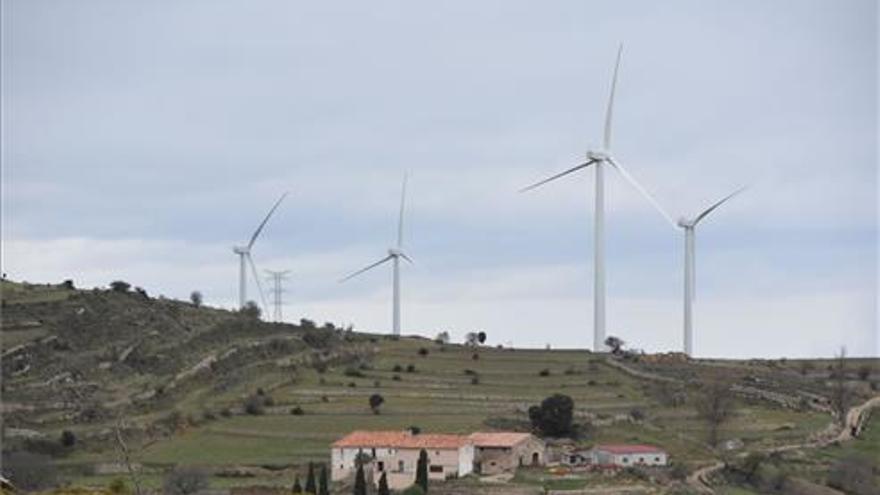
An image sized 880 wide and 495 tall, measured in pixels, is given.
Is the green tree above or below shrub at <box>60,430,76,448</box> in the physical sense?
below

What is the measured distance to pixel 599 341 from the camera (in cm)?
11431

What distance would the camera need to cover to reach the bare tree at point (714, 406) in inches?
3733

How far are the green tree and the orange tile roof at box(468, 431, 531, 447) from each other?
18.4ft

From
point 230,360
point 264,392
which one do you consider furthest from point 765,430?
point 230,360

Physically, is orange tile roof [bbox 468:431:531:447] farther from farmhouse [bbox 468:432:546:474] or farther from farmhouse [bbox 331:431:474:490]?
farmhouse [bbox 331:431:474:490]

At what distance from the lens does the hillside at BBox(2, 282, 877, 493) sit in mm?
88438

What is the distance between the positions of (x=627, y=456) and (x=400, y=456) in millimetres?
11999

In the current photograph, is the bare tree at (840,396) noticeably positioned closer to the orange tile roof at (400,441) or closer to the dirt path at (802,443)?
the dirt path at (802,443)

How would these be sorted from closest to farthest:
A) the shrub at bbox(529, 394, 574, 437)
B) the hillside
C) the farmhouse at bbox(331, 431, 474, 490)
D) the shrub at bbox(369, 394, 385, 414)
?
the farmhouse at bbox(331, 431, 474, 490)
the hillside
the shrub at bbox(529, 394, 574, 437)
the shrub at bbox(369, 394, 385, 414)

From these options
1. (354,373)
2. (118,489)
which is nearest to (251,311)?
(354,373)

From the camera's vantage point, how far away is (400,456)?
265ft

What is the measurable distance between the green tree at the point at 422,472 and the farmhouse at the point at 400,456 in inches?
86.2

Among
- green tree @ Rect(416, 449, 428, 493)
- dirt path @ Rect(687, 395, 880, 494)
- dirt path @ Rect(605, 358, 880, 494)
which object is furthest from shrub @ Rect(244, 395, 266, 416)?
dirt path @ Rect(687, 395, 880, 494)

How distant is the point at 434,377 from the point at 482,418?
56.9 ft
